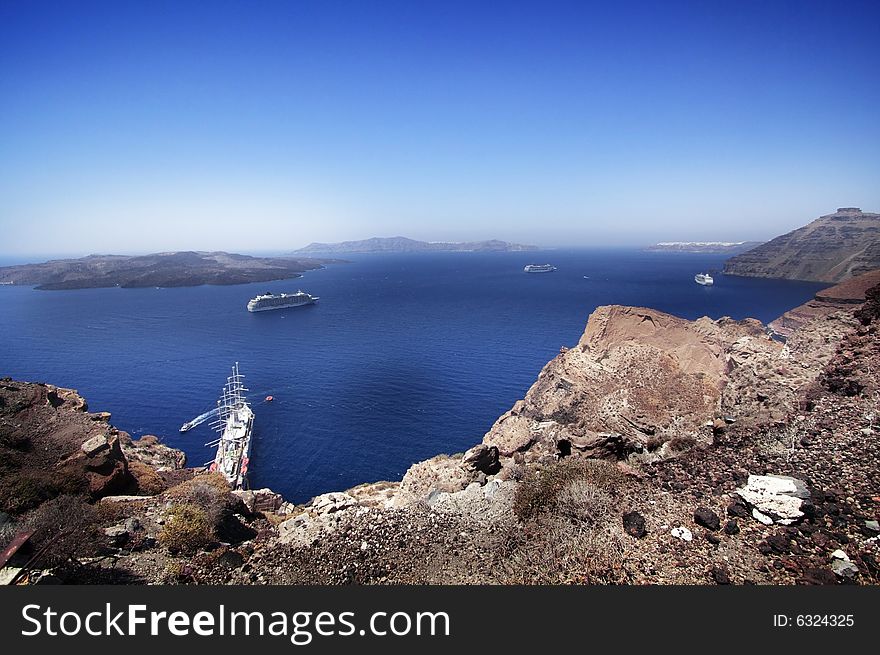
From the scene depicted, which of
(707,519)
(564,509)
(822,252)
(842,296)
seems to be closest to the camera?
(707,519)

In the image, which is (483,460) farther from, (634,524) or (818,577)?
(818,577)

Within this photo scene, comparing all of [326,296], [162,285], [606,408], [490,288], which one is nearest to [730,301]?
[490,288]

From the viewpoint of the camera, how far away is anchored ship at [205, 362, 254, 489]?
2934 cm

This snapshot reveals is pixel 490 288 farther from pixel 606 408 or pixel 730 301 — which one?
pixel 606 408

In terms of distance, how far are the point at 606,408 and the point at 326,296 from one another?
113 m

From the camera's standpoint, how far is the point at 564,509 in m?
9.65

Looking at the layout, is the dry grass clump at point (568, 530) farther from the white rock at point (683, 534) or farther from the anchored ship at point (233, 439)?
the anchored ship at point (233, 439)

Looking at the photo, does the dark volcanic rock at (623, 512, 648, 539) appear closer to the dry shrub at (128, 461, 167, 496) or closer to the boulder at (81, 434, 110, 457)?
the dry shrub at (128, 461, 167, 496)

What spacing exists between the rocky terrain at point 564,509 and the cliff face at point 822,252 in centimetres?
12738

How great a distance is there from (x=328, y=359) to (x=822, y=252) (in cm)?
16251

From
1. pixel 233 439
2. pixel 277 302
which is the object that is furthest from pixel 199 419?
pixel 277 302

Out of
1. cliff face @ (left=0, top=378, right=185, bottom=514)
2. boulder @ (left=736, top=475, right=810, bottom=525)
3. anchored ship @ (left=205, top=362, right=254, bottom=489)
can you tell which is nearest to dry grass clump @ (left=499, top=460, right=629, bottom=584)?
boulder @ (left=736, top=475, right=810, bottom=525)

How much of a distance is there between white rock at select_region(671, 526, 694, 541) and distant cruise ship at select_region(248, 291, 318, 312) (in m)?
104

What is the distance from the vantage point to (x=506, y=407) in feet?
134
